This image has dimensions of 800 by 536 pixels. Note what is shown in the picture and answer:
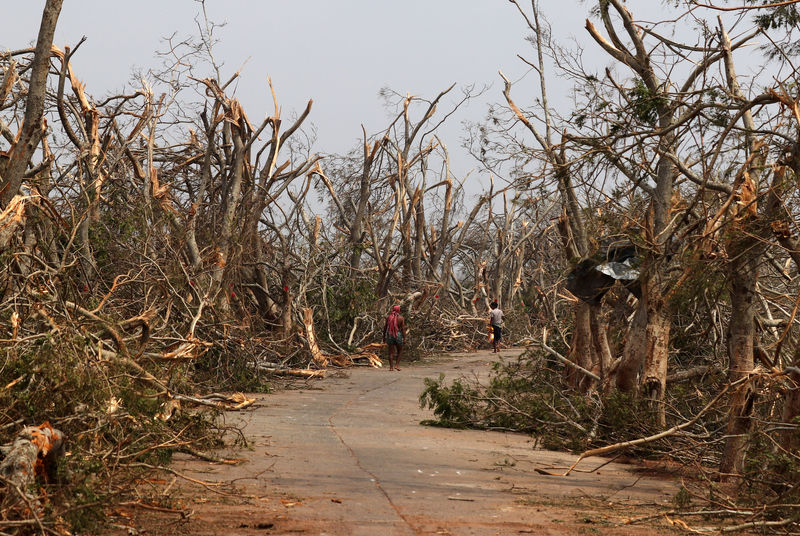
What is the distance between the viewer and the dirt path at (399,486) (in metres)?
6.42

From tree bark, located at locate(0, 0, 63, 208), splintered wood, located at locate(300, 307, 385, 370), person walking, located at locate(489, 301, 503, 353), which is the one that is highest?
tree bark, located at locate(0, 0, 63, 208)

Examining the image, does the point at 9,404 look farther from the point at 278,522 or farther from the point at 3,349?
the point at 278,522

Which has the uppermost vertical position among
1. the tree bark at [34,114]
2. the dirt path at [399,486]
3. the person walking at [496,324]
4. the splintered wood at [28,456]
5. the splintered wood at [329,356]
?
the tree bark at [34,114]

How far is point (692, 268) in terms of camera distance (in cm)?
917


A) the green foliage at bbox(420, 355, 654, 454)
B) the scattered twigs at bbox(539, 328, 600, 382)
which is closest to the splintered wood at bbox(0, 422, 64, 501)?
the green foliage at bbox(420, 355, 654, 454)

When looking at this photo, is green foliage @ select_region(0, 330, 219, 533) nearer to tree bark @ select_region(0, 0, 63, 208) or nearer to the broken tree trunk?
tree bark @ select_region(0, 0, 63, 208)

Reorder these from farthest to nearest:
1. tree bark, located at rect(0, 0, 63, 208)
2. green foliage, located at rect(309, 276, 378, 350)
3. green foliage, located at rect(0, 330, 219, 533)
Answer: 1. green foliage, located at rect(309, 276, 378, 350)
2. tree bark, located at rect(0, 0, 63, 208)
3. green foliage, located at rect(0, 330, 219, 533)

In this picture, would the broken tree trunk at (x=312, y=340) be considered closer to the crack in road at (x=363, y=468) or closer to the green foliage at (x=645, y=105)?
the crack in road at (x=363, y=468)

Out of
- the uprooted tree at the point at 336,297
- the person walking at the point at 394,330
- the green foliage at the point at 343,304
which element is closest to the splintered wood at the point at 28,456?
the uprooted tree at the point at 336,297

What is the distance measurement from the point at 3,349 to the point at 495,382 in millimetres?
8252

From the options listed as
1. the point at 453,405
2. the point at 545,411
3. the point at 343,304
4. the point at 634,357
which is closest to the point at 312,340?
the point at 343,304

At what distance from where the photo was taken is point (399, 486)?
26.0 ft

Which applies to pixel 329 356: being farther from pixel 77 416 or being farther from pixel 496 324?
pixel 77 416

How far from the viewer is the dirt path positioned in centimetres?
642
